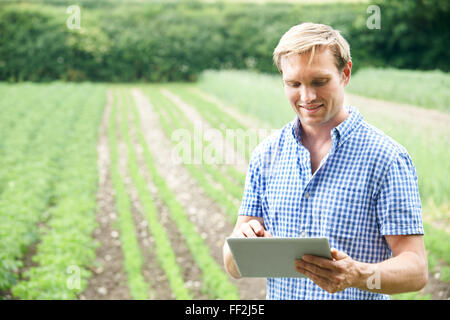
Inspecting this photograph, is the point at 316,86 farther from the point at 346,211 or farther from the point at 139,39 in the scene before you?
the point at 139,39

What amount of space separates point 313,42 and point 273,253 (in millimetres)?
608

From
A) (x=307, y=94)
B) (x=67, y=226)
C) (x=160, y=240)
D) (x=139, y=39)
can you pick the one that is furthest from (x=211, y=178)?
(x=139, y=39)

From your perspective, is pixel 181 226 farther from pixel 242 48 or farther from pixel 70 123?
pixel 242 48

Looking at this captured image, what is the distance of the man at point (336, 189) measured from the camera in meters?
1.25

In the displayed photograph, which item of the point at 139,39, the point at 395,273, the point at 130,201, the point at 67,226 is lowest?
the point at 67,226

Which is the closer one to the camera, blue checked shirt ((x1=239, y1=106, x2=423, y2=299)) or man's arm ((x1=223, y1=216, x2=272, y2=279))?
blue checked shirt ((x1=239, y1=106, x2=423, y2=299))

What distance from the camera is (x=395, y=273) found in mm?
1234

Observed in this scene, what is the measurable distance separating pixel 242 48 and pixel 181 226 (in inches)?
611

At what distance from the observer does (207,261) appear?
4.36 metres

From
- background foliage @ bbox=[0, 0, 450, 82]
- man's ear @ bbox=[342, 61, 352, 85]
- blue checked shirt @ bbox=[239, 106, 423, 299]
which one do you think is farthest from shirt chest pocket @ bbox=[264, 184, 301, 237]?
background foliage @ bbox=[0, 0, 450, 82]

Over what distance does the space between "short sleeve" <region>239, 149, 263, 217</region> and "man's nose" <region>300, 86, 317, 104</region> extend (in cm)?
27

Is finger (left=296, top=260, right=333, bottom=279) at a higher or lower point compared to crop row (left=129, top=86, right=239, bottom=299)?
higher

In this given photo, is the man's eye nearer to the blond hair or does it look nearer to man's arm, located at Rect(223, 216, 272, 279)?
the blond hair

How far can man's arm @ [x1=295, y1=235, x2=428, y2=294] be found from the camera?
1230mm
